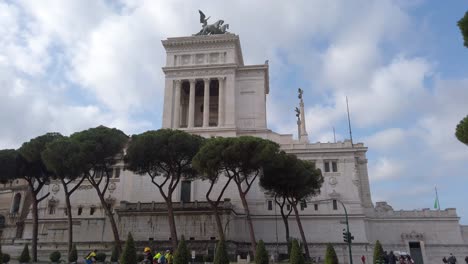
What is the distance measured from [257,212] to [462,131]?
38.4 meters

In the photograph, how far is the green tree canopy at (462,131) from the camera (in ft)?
54.5

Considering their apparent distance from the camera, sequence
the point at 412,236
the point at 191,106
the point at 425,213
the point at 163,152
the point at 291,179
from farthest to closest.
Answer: the point at 191,106 < the point at 425,213 < the point at 412,236 < the point at 291,179 < the point at 163,152

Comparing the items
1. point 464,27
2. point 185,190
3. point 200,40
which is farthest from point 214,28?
point 464,27

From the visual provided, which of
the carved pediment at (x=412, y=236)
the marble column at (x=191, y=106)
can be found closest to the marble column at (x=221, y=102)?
the marble column at (x=191, y=106)

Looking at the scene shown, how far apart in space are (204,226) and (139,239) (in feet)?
26.2

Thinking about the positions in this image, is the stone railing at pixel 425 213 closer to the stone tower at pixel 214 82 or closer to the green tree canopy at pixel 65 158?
the stone tower at pixel 214 82

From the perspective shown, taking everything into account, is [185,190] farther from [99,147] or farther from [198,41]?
[198,41]

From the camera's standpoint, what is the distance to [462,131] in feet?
54.9

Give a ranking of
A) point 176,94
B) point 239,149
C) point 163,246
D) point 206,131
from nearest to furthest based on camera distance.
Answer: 1. point 239,149
2. point 163,246
3. point 206,131
4. point 176,94

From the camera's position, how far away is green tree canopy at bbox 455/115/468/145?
1661 cm

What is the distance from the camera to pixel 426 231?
2034 inches

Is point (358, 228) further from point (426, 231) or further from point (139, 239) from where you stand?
point (139, 239)

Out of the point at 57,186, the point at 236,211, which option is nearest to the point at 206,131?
the point at 236,211

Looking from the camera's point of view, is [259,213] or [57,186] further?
[57,186]
